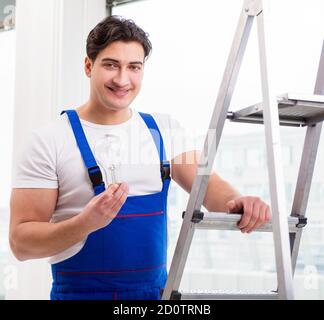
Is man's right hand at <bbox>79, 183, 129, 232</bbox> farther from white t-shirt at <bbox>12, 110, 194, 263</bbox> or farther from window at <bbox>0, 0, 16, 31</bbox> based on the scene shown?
window at <bbox>0, 0, 16, 31</bbox>

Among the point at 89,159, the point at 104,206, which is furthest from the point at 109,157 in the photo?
the point at 104,206

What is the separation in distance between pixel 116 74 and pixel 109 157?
0.76ft

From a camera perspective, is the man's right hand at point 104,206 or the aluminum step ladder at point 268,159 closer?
the aluminum step ladder at point 268,159

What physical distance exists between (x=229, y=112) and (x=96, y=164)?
1.33 feet

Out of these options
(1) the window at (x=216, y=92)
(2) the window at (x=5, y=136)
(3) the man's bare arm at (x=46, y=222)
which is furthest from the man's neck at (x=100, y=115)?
(2) the window at (x=5, y=136)

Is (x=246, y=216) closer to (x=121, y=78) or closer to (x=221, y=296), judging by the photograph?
(x=221, y=296)

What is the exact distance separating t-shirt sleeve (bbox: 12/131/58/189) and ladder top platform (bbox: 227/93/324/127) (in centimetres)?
50

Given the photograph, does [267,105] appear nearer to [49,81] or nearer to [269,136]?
[269,136]

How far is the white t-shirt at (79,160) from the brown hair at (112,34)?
0.21 m

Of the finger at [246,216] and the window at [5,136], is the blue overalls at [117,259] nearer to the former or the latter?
the finger at [246,216]

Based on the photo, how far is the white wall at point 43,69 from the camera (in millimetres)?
1946

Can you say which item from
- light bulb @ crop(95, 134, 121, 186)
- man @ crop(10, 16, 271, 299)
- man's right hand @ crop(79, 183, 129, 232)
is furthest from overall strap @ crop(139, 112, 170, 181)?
man's right hand @ crop(79, 183, 129, 232)

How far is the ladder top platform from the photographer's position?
38.5 inches
